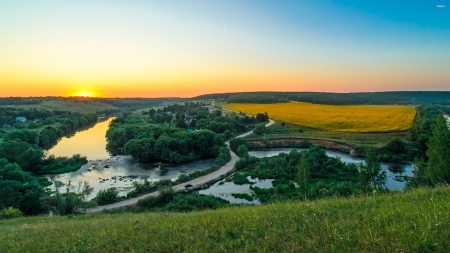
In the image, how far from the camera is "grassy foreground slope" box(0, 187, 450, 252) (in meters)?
3.84

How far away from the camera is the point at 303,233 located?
4574 millimetres

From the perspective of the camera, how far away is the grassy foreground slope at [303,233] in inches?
151

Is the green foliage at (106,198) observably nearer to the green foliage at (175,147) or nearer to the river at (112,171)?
the river at (112,171)

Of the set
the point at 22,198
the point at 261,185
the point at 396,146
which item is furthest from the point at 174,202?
the point at 396,146

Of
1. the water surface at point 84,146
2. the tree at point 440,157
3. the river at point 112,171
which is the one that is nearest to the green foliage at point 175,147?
the river at point 112,171

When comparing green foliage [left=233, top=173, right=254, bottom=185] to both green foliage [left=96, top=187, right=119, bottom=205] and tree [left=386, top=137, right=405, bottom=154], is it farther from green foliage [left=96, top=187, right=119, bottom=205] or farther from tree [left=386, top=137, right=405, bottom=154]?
tree [left=386, top=137, right=405, bottom=154]

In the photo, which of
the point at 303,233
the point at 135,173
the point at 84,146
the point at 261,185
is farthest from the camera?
the point at 84,146

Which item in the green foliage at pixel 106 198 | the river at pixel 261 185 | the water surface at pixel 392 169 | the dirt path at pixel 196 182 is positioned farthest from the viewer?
the water surface at pixel 392 169

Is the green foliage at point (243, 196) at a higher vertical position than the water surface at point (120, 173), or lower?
higher

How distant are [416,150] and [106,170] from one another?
58565mm

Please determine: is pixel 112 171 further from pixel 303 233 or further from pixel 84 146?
pixel 303 233

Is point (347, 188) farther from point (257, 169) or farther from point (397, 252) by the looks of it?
point (397, 252)

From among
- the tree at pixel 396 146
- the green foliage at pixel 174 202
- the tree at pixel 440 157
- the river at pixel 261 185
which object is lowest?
the river at pixel 261 185

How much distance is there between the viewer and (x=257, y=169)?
142ft
